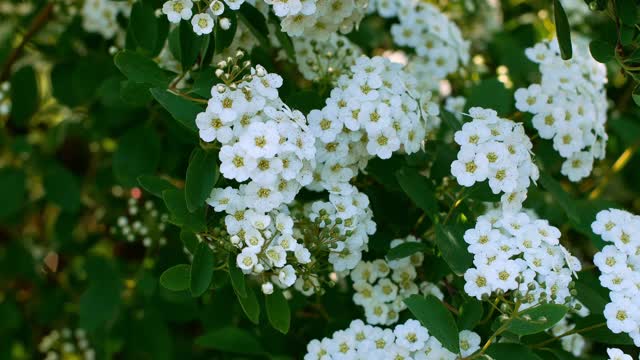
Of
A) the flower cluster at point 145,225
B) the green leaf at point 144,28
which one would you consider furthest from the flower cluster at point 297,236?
the flower cluster at point 145,225

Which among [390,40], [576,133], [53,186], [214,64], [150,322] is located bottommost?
[150,322]

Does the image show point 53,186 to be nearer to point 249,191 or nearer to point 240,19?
point 240,19

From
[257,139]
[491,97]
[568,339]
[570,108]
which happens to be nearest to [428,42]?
[491,97]

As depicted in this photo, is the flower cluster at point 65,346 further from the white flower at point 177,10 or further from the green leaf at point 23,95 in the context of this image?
the white flower at point 177,10

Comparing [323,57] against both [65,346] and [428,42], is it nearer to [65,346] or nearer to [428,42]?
[428,42]

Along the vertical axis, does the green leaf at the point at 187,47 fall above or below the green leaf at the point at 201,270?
above

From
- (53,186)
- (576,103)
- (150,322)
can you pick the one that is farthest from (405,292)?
(53,186)
